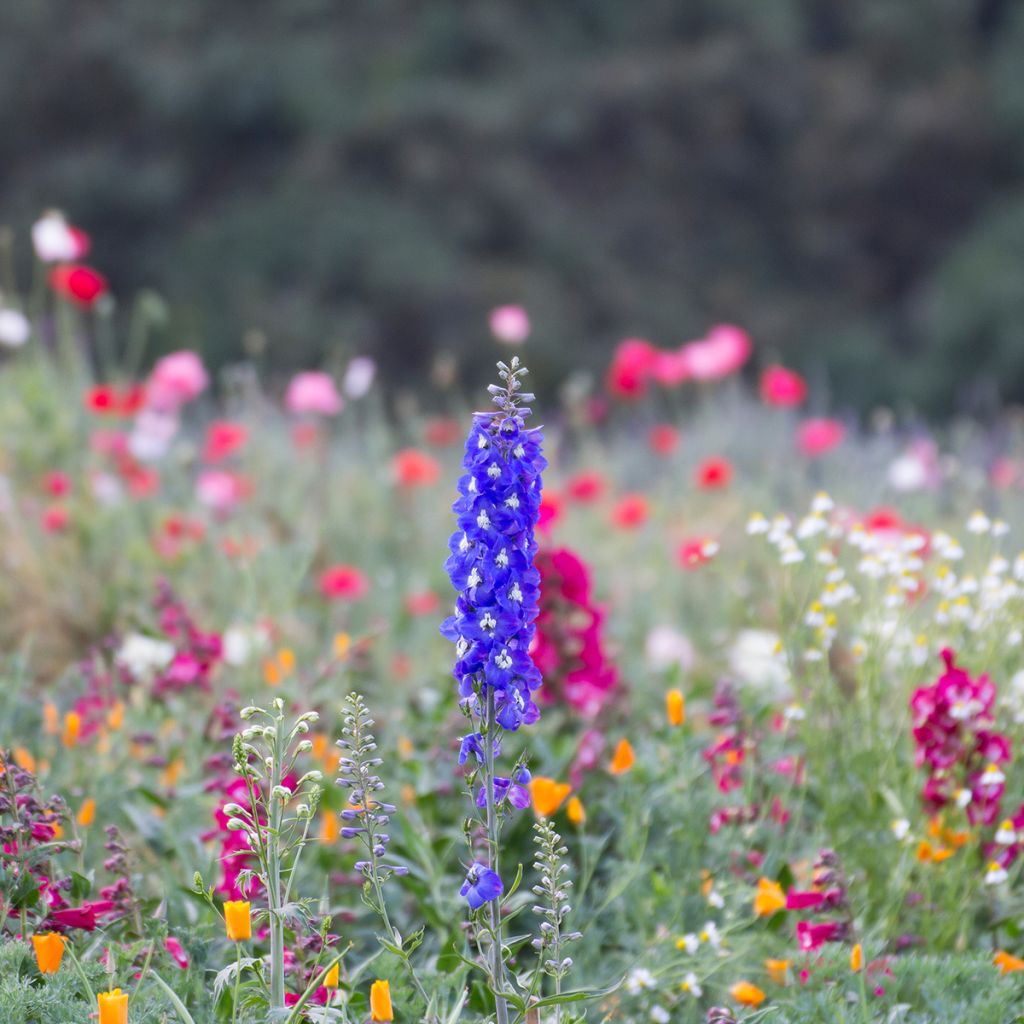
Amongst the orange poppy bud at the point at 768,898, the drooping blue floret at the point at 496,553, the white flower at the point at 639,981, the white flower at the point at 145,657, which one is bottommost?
the white flower at the point at 639,981

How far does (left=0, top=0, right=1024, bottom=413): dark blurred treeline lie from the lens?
11.6 meters

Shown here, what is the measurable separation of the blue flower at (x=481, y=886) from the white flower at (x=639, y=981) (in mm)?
609

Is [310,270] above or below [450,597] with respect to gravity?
above

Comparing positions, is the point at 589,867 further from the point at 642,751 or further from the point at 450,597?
the point at 450,597

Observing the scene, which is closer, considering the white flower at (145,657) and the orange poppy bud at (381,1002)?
the orange poppy bud at (381,1002)

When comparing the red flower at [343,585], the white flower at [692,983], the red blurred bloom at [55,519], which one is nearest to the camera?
the white flower at [692,983]

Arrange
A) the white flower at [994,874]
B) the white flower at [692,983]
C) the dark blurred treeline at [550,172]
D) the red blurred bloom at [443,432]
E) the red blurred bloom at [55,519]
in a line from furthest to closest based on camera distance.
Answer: the dark blurred treeline at [550,172] → the red blurred bloom at [443,432] → the red blurred bloom at [55,519] → the white flower at [994,874] → the white flower at [692,983]

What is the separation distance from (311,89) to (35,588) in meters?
8.78

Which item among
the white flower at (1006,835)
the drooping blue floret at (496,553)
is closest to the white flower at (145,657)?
the drooping blue floret at (496,553)

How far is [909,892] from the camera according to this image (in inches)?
103

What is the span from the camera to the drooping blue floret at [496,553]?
5.29 ft

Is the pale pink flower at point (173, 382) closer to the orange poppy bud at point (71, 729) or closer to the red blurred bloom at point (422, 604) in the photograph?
the red blurred bloom at point (422, 604)

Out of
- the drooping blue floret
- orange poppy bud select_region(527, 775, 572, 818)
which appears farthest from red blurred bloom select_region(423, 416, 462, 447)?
the drooping blue floret

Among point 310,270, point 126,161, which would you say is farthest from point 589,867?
point 126,161
